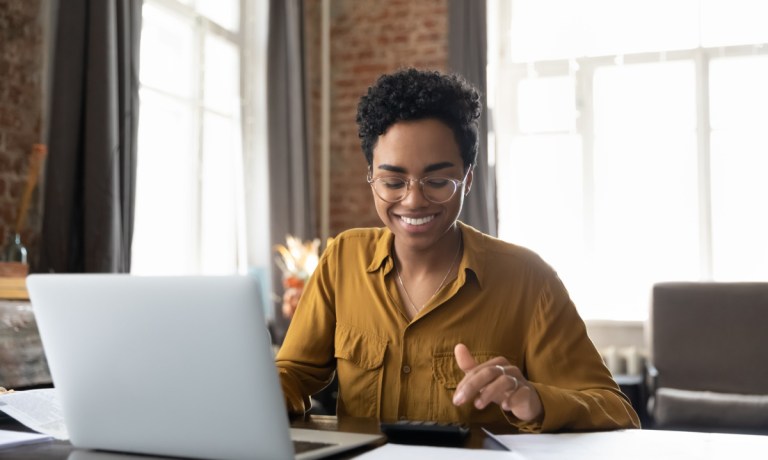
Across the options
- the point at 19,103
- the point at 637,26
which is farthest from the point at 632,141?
the point at 19,103

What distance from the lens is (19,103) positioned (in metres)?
3.00

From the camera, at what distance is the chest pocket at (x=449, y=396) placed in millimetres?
1546

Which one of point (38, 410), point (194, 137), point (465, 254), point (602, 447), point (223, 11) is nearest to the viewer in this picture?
point (602, 447)

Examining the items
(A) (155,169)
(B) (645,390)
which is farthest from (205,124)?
(B) (645,390)

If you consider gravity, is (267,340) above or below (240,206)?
below

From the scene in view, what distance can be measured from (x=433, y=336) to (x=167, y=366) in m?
0.71

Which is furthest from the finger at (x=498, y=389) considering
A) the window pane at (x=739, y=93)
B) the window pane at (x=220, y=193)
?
the window pane at (x=739, y=93)

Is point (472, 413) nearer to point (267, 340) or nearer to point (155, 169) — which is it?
point (267, 340)

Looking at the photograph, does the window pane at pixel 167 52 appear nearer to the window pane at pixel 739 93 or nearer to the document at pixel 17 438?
the document at pixel 17 438

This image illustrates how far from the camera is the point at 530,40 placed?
204 inches

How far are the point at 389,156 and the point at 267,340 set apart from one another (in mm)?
756

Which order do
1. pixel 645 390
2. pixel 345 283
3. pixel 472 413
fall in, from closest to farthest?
pixel 472 413, pixel 345 283, pixel 645 390

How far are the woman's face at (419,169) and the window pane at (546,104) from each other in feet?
11.8

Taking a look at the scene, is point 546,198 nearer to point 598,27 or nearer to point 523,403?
point 598,27
